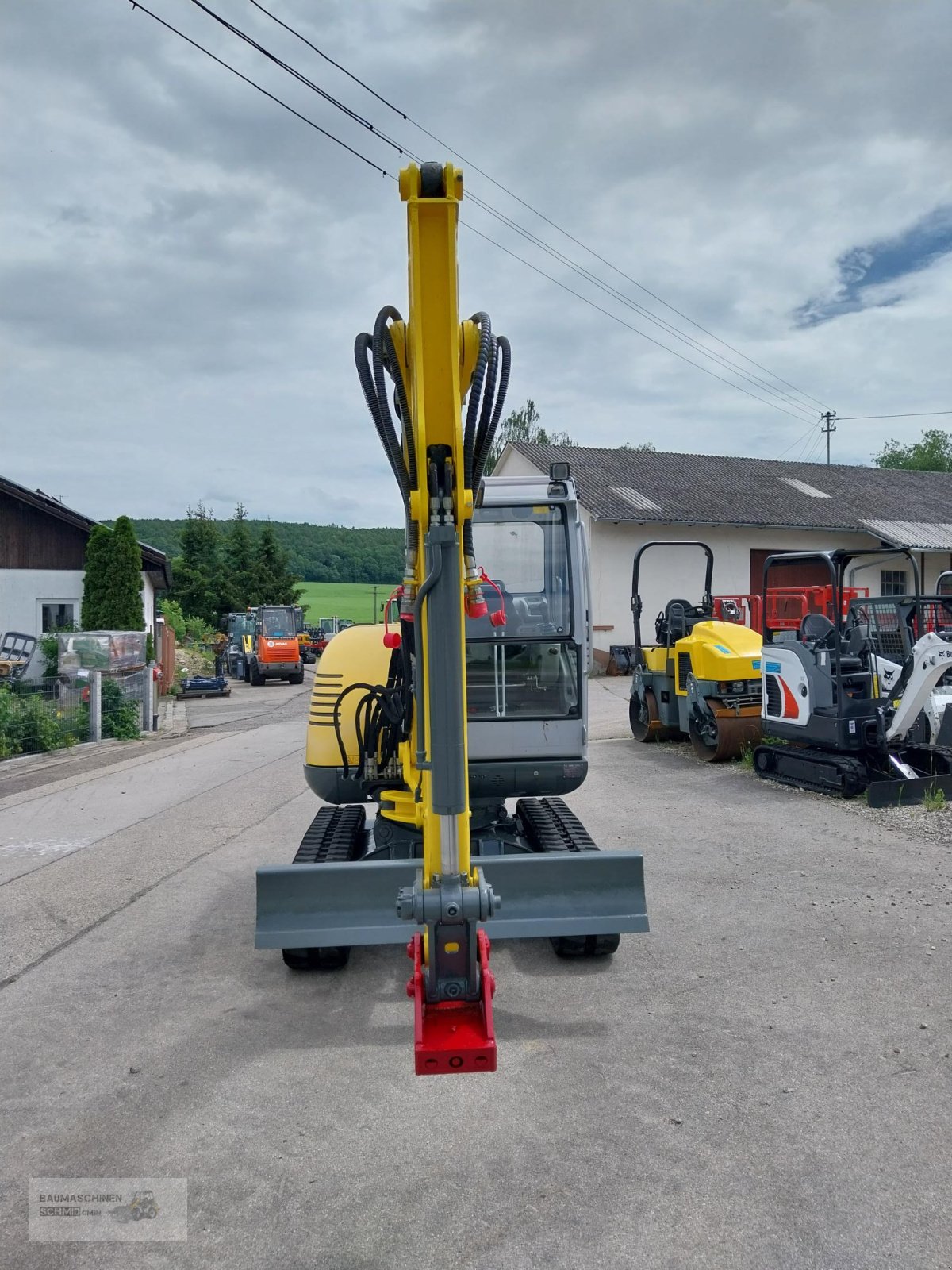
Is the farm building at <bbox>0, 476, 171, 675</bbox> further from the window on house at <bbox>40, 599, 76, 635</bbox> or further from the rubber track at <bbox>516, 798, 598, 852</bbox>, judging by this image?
the rubber track at <bbox>516, 798, 598, 852</bbox>

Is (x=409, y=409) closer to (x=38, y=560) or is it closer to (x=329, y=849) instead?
(x=329, y=849)

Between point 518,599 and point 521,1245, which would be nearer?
point 521,1245

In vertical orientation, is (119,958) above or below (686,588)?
below

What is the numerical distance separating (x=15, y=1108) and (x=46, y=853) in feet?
14.4

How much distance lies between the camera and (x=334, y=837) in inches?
212

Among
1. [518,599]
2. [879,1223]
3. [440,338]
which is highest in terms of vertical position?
[440,338]

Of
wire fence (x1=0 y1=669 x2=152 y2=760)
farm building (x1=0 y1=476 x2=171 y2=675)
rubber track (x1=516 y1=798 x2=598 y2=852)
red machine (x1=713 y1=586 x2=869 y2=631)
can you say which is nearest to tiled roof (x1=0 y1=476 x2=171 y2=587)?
farm building (x1=0 y1=476 x2=171 y2=675)

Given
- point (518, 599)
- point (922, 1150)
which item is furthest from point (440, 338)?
point (922, 1150)

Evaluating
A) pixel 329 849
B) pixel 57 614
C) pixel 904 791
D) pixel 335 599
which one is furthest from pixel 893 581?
pixel 335 599

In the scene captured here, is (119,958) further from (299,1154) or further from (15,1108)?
(299,1154)

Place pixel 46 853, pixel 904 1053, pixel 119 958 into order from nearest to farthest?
pixel 904 1053 < pixel 119 958 < pixel 46 853

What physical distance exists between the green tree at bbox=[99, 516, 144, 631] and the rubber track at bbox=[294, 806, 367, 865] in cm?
1752

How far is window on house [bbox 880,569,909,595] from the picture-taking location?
29281 mm

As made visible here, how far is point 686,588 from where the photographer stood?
86.0 ft
